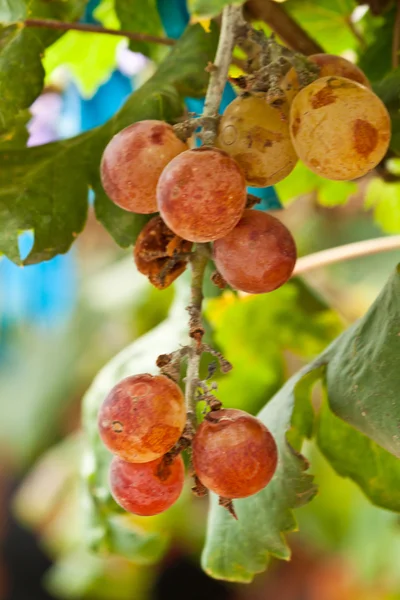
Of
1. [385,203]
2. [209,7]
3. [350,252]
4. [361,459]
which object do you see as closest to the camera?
[209,7]

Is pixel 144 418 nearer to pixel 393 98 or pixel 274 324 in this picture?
pixel 393 98

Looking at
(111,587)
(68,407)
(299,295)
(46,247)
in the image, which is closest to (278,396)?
(46,247)

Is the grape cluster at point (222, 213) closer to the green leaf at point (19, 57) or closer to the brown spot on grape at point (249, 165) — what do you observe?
the brown spot on grape at point (249, 165)

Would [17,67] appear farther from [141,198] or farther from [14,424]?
[14,424]

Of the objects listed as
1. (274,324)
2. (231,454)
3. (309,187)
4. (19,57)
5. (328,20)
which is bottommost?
(274,324)

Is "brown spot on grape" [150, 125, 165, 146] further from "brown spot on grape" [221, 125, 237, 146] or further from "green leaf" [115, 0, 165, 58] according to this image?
"green leaf" [115, 0, 165, 58]

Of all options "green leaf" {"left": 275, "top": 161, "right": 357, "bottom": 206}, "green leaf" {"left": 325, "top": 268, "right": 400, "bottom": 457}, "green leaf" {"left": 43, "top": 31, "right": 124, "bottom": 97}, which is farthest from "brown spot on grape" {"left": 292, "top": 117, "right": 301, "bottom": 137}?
"green leaf" {"left": 43, "top": 31, "right": 124, "bottom": 97}

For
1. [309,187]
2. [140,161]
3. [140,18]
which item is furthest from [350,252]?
[140,161]

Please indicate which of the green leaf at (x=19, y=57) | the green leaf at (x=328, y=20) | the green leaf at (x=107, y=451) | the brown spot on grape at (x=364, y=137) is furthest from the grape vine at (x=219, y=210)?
the green leaf at (x=328, y=20)
